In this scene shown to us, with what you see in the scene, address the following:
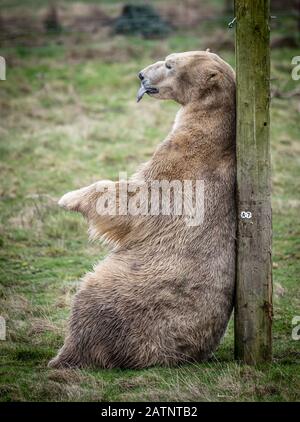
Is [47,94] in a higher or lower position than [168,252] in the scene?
higher

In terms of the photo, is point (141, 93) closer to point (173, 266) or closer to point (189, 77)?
point (189, 77)

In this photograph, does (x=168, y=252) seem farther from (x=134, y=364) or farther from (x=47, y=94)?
(x=47, y=94)

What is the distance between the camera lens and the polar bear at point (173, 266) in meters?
5.54

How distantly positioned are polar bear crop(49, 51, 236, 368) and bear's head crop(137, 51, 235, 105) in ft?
0.04

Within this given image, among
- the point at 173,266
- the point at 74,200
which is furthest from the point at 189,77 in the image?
the point at 173,266

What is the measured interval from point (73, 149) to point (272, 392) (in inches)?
348

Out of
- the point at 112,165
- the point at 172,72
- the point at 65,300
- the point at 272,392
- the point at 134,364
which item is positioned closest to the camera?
the point at 272,392

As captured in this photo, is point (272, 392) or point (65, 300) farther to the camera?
point (65, 300)

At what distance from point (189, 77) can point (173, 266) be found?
5.50 ft

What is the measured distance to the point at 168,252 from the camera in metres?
5.64

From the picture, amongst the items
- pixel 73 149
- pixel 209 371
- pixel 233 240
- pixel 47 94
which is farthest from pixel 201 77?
pixel 47 94

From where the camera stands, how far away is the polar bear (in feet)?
18.2

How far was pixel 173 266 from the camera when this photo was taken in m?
5.57

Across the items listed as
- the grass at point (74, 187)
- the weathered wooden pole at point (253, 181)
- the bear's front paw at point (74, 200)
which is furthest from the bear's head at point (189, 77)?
the grass at point (74, 187)
